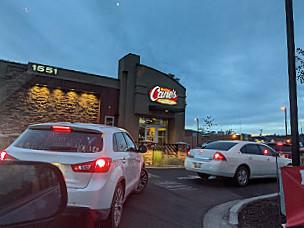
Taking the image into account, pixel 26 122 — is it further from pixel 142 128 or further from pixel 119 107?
pixel 142 128

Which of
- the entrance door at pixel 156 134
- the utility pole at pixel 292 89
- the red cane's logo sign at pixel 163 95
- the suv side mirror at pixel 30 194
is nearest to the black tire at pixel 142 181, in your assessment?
the utility pole at pixel 292 89

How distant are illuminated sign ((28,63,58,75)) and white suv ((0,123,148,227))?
1437 cm

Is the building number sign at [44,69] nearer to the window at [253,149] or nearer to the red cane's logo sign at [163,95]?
the red cane's logo sign at [163,95]

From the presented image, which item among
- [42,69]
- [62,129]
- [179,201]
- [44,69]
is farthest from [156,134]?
[62,129]

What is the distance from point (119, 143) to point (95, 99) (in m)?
15.3

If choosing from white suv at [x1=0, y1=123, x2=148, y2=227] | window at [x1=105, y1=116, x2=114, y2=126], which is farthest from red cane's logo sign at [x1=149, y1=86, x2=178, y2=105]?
white suv at [x1=0, y1=123, x2=148, y2=227]

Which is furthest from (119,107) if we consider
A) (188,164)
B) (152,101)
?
(188,164)

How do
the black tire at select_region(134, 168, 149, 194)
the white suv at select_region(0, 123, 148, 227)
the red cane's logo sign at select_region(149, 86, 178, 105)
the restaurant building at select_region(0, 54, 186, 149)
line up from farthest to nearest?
the red cane's logo sign at select_region(149, 86, 178, 105) → the restaurant building at select_region(0, 54, 186, 149) → the black tire at select_region(134, 168, 149, 194) → the white suv at select_region(0, 123, 148, 227)

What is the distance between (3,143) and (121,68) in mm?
10984

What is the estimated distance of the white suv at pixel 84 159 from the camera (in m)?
3.30

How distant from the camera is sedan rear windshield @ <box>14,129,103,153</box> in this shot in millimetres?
3551

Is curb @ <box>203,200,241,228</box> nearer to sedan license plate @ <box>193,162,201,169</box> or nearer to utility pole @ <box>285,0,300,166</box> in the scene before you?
utility pole @ <box>285,0,300,166</box>

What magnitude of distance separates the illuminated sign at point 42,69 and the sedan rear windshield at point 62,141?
47.3 ft

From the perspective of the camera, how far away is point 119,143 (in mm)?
4500
